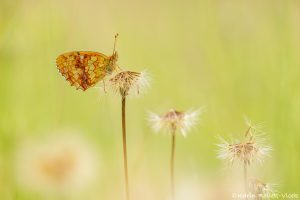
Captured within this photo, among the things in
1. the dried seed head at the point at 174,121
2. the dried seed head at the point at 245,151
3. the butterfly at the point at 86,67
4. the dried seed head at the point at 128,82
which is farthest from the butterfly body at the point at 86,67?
the dried seed head at the point at 245,151

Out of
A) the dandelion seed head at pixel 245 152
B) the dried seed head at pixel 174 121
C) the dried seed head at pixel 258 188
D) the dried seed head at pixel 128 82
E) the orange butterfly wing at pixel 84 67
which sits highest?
the orange butterfly wing at pixel 84 67

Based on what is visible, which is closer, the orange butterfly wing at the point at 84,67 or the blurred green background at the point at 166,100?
the orange butterfly wing at the point at 84,67

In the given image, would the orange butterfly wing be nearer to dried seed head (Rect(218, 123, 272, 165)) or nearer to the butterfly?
the butterfly

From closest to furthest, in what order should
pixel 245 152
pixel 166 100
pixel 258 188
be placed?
pixel 258 188, pixel 245 152, pixel 166 100

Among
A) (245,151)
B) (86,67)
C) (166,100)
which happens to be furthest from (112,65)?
(166,100)

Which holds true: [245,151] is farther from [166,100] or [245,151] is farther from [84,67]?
[166,100]

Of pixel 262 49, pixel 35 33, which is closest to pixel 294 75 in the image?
pixel 35 33

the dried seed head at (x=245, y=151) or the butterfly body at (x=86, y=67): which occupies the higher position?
the butterfly body at (x=86, y=67)

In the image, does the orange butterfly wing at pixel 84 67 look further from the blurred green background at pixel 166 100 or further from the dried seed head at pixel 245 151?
the dried seed head at pixel 245 151
